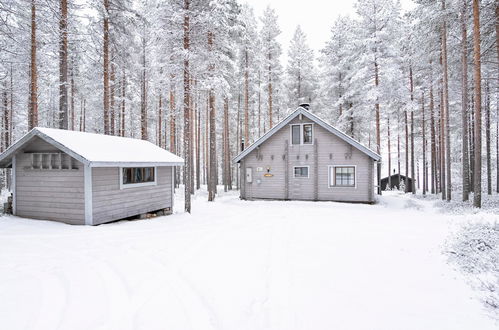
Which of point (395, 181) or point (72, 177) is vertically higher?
point (72, 177)

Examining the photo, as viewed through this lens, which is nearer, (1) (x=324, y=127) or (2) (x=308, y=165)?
(1) (x=324, y=127)

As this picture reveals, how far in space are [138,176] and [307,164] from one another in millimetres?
10840

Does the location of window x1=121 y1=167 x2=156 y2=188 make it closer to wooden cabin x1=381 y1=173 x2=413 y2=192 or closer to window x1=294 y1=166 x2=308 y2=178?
window x1=294 y1=166 x2=308 y2=178

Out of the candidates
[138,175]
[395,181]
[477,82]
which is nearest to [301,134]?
[477,82]

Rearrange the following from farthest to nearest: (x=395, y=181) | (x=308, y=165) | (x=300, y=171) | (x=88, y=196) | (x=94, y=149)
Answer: (x=395, y=181)
(x=300, y=171)
(x=308, y=165)
(x=94, y=149)
(x=88, y=196)

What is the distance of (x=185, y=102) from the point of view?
1184 cm

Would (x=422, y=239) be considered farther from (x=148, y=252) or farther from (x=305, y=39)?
(x=305, y=39)

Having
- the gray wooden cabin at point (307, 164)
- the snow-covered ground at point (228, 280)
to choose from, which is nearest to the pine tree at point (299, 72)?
the gray wooden cabin at point (307, 164)

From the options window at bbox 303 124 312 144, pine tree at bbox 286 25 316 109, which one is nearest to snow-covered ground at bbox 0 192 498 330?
window at bbox 303 124 312 144

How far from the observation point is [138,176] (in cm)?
1046

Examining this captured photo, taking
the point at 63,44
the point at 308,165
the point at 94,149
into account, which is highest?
the point at 63,44

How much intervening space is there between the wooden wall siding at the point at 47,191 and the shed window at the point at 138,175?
168cm

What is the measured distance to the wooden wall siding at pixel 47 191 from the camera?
27.3 feet

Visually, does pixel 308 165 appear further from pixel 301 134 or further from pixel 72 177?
pixel 72 177
